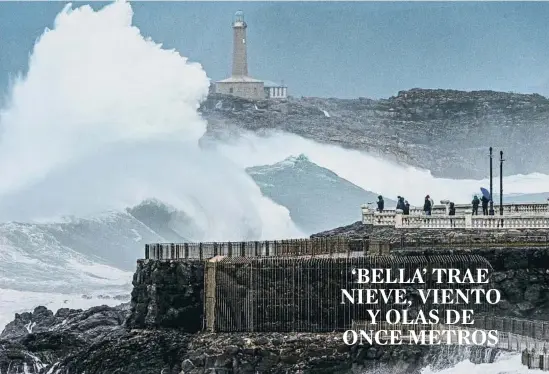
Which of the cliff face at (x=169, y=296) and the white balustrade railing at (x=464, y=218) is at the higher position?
the white balustrade railing at (x=464, y=218)

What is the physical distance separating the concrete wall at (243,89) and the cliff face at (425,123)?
2.96 ft

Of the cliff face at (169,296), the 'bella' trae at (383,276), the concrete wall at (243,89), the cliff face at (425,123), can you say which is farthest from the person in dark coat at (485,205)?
the concrete wall at (243,89)

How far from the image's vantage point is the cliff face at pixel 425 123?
113188 millimetres

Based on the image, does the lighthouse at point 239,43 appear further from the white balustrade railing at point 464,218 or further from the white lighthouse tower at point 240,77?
the white balustrade railing at point 464,218

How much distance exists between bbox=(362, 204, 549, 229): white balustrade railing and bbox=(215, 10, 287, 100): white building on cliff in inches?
2298

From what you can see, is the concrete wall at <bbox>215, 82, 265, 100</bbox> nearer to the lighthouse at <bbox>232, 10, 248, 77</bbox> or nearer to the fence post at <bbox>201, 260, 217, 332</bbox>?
the lighthouse at <bbox>232, 10, 248, 77</bbox>

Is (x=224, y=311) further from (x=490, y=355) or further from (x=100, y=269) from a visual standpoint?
(x=100, y=269)

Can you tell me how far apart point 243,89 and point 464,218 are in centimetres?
6846

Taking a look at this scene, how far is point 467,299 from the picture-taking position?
47469mm

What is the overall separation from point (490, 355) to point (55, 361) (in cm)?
1050

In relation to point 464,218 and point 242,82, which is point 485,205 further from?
point 242,82

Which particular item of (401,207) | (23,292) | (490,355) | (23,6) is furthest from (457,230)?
(23,6)

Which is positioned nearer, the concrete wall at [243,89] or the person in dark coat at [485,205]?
the person in dark coat at [485,205]

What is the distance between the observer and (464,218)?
52.3 m
